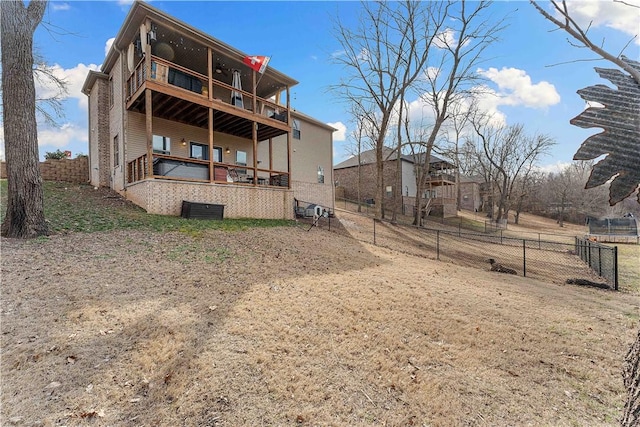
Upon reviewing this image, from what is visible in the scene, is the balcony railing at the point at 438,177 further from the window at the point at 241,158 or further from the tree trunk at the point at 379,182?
the window at the point at 241,158

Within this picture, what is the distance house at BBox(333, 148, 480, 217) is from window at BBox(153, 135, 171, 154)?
A: 20.3 meters

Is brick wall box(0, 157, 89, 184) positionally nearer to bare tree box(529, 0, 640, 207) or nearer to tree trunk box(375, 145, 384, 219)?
tree trunk box(375, 145, 384, 219)

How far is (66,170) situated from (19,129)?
1003cm

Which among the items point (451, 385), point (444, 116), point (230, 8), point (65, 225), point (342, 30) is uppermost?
point (342, 30)

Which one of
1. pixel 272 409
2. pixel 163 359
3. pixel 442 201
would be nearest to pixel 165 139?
pixel 163 359

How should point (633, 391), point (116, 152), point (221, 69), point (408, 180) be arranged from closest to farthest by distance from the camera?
point (633, 391)
point (116, 152)
point (221, 69)
point (408, 180)

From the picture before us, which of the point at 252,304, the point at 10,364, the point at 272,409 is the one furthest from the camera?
the point at 252,304

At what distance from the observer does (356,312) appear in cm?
410

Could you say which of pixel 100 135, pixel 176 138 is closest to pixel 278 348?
pixel 176 138

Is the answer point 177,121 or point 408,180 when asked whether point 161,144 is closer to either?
point 177,121

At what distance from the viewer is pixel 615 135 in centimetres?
116

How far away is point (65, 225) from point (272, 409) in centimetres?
742

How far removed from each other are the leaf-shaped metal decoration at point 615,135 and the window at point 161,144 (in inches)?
525

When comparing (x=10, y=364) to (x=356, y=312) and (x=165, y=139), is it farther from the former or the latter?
(x=165, y=139)
